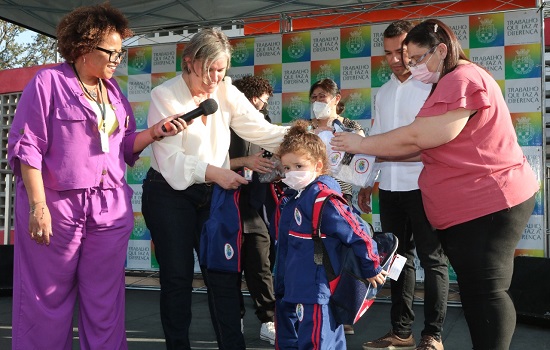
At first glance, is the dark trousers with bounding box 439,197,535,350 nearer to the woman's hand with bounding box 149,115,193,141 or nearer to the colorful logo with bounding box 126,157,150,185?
the woman's hand with bounding box 149,115,193,141

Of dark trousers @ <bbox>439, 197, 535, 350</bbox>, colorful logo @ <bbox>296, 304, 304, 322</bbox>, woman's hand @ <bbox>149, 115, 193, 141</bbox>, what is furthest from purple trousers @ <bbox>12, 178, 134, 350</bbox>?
dark trousers @ <bbox>439, 197, 535, 350</bbox>

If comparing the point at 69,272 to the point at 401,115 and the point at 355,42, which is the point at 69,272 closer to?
the point at 401,115

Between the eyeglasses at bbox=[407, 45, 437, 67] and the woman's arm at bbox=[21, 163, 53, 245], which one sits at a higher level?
the eyeglasses at bbox=[407, 45, 437, 67]

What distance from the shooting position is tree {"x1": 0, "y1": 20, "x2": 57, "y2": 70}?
23281 millimetres

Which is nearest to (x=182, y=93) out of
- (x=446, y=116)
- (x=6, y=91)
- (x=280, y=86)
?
(x=446, y=116)

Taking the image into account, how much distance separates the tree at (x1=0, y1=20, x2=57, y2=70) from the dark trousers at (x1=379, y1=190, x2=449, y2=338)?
2175cm

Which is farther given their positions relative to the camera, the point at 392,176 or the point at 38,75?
→ the point at 392,176

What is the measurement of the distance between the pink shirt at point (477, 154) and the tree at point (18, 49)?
899 inches

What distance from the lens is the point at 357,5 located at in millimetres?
5625

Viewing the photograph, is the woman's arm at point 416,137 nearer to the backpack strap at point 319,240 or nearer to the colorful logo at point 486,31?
the backpack strap at point 319,240

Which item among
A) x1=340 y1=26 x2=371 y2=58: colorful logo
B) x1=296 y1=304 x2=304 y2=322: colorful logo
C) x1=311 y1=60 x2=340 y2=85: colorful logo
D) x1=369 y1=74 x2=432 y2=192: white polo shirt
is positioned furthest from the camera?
x1=311 y1=60 x2=340 y2=85: colorful logo

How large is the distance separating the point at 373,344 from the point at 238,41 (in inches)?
138

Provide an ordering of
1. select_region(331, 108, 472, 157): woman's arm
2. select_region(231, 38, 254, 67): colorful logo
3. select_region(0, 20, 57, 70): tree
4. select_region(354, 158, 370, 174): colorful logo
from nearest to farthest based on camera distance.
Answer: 1. select_region(331, 108, 472, 157): woman's arm
2. select_region(354, 158, 370, 174): colorful logo
3. select_region(231, 38, 254, 67): colorful logo
4. select_region(0, 20, 57, 70): tree

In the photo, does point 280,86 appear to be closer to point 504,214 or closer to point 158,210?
point 158,210
